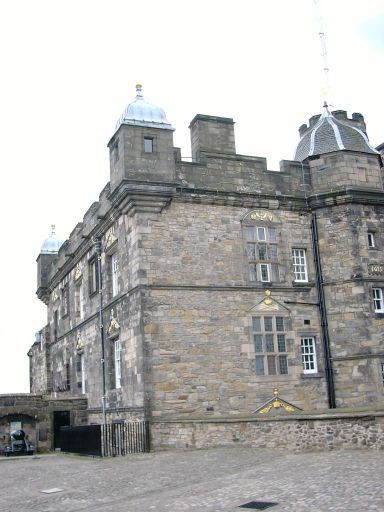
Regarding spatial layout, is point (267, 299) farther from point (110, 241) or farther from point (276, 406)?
point (110, 241)

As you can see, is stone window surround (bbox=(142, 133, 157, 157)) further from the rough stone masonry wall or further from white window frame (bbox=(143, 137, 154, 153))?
the rough stone masonry wall

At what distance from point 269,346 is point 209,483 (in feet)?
31.5

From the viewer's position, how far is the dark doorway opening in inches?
983

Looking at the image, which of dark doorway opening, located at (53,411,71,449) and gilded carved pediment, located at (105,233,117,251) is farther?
dark doorway opening, located at (53,411,71,449)

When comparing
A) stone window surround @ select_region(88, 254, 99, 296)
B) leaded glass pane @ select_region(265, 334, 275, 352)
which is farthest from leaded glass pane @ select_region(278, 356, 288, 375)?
stone window surround @ select_region(88, 254, 99, 296)

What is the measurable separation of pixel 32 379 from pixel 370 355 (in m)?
28.2

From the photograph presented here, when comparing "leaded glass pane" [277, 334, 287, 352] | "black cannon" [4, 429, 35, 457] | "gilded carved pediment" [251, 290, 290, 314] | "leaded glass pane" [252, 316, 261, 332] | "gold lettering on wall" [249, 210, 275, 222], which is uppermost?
"gold lettering on wall" [249, 210, 275, 222]

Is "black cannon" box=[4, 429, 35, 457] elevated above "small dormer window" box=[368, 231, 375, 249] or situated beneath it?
situated beneath

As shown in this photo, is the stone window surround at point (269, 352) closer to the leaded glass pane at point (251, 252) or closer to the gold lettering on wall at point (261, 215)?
the leaded glass pane at point (251, 252)

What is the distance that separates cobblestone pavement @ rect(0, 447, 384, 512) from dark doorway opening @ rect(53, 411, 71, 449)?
7.90 meters

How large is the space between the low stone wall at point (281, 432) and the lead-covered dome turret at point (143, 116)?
9937 mm

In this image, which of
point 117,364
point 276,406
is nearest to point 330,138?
point 276,406

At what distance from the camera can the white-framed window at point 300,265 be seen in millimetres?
22844

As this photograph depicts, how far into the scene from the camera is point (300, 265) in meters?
23.0
